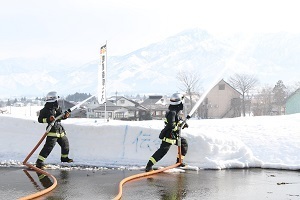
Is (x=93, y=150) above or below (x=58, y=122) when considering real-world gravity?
below

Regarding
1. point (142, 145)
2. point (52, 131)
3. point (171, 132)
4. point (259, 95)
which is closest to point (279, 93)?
point (259, 95)

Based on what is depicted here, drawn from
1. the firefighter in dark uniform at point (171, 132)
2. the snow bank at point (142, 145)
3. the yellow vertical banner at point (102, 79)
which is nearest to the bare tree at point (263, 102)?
the yellow vertical banner at point (102, 79)

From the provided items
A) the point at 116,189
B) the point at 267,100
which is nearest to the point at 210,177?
the point at 116,189

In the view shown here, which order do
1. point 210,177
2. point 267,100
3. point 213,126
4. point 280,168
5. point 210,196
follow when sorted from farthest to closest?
point 267,100 < point 213,126 < point 280,168 < point 210,177 < point 210,196

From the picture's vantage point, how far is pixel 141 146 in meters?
10.2

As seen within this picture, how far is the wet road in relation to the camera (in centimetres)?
718

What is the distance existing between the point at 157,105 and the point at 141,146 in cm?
6487

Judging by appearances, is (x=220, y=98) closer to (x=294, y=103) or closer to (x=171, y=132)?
(x=294, y=103)

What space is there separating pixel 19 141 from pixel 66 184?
11.8 ft

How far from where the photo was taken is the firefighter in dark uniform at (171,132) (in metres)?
9.11

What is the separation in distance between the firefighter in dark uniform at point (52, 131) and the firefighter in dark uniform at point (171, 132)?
2090 millimetres

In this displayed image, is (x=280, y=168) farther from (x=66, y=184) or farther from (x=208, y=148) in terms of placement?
(x=66, y=184)

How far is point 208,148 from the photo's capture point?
978 cm

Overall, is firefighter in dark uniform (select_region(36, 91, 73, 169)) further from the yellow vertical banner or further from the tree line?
the tree line
